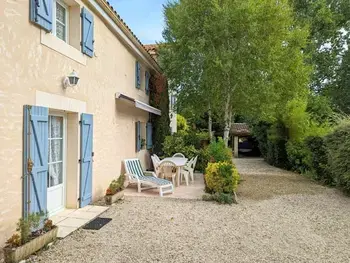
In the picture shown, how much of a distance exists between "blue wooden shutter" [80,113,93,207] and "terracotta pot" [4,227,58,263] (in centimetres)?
234

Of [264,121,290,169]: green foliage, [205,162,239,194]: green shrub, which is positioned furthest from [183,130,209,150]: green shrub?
[205,162,239,194]: green shrub

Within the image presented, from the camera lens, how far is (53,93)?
6.41m

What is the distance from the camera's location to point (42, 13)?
5.82 m

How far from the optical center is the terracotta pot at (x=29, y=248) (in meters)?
4.46

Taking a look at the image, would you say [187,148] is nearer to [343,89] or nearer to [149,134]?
[149,134]

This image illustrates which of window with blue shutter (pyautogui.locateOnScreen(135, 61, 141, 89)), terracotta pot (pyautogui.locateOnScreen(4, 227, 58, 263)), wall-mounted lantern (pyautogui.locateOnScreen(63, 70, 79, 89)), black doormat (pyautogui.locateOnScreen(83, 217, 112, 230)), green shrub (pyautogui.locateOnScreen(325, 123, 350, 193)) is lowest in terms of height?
black doormat (pyautogui.locateOnScreen(83, 217, 112, 230))

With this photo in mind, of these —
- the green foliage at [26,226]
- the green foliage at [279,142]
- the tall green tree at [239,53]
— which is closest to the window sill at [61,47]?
the green foliage at [26,226]

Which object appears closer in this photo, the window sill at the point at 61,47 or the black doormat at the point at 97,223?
the window sill at the point at 61,47

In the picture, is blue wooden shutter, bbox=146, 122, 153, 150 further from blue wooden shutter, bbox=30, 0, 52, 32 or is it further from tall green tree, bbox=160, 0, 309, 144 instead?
blue wooden shutter, bbox=30, 0, 52, 32

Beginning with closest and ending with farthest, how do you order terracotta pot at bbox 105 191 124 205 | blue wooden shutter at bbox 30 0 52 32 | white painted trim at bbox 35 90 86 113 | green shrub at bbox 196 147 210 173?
blue wooden shutter at bbox 30 0 52 32 → white painted trim at bbox 35 90 86 113 → terracotta pot at bbox 105 191 124 205 → green shrub at bbox 196 147 210 173

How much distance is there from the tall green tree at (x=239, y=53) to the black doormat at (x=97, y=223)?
858 centimetres

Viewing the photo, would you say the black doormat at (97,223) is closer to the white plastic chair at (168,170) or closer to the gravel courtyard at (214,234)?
the gravel courtyard at (214,234)

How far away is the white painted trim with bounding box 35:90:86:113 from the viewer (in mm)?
5934

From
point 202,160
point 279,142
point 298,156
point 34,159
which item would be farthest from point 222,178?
point 279,142
